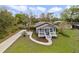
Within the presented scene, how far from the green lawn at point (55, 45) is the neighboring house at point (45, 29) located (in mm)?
69

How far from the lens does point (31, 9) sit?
178cm

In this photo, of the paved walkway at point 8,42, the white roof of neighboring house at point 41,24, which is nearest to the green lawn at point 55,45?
the paved walkway at point 8,42

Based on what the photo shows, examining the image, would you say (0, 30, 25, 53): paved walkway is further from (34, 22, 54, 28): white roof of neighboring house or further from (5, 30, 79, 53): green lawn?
(34, 22, 54, 28): white roof of neighboring house

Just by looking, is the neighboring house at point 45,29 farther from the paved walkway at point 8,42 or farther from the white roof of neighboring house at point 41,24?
the paved walkway at point 8,42

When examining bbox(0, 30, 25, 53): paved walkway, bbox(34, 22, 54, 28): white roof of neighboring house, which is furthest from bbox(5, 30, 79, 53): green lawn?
bbox(34, 22, 54, 28): white roof of neighboring house

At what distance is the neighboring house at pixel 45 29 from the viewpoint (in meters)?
1.80

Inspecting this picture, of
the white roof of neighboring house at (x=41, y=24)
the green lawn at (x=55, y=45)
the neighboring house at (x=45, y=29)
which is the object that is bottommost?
the green lawn at (x=55, y=45)

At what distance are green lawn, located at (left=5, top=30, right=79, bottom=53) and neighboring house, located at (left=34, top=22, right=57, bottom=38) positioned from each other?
69mm

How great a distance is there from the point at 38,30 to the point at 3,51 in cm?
39

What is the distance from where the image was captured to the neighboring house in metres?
1.80

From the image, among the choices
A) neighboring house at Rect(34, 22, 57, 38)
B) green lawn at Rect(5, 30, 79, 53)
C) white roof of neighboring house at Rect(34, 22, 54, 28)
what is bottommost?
green lawn at Rect(5, 30, 79, 53)
